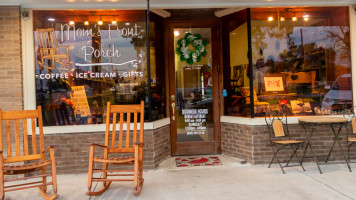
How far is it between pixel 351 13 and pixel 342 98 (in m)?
1.65

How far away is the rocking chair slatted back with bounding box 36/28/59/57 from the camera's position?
5430 mm

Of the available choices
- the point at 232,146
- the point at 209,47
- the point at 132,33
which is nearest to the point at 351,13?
the point at 209,47

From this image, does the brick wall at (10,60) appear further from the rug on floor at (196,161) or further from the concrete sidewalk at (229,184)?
the rug on floor at (196,161)

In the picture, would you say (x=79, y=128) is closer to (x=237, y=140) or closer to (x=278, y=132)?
(x=237, y=140)

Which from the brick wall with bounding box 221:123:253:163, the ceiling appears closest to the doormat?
the brick wall with bounding box 221:123:253:163

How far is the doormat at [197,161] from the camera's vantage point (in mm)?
5754

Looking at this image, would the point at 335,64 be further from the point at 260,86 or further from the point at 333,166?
the point at 333,166

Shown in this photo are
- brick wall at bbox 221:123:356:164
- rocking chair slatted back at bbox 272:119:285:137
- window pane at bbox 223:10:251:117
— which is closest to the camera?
rocking chair slatted back at bbox 272:119:285:137

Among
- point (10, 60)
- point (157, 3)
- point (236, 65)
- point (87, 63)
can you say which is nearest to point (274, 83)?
point (236, 65)

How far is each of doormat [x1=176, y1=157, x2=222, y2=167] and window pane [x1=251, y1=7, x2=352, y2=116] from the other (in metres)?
1.41

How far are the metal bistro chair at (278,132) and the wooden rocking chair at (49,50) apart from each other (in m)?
3.86

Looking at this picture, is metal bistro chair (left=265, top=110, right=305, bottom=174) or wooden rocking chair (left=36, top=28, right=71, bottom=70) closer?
metal bistro chair (left=265, top=110, right=305, bottom=174)

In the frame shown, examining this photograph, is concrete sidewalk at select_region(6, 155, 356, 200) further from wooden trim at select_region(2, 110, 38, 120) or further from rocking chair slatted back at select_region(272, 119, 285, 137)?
wooden trim at select_region(2, 110, 38, 120)

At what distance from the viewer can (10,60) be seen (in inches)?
208
